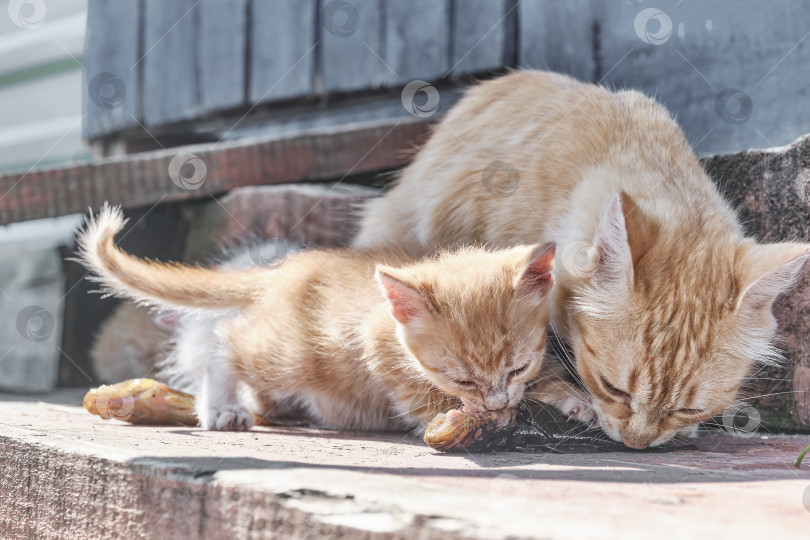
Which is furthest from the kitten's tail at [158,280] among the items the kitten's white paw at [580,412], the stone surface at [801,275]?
the stone surface at [801,275]

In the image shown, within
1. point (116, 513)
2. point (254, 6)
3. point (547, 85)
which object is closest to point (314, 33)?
point (254, 6)

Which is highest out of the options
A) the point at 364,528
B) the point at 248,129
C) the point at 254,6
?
the point at 254,6

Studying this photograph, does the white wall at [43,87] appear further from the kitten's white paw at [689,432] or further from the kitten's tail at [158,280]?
the kitten's white paw at [689,432]

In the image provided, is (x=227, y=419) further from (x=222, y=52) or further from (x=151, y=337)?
(x=222, y=52)

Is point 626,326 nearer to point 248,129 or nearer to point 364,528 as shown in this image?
point 364,528

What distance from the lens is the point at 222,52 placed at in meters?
4.04

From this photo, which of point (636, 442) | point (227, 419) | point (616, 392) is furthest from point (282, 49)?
point (636, 442)

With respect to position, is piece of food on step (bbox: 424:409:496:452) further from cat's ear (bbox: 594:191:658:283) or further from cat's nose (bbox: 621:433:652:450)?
cat's ear (bbox: 594:191:658:283)

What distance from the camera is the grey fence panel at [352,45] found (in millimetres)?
3654

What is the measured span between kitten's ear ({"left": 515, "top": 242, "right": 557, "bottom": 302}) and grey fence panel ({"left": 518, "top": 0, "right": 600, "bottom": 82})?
152 centimetres

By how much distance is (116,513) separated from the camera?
1.34 m

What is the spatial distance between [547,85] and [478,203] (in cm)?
55

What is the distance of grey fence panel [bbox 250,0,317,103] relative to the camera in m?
3.82

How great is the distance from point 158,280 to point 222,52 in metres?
1.96
